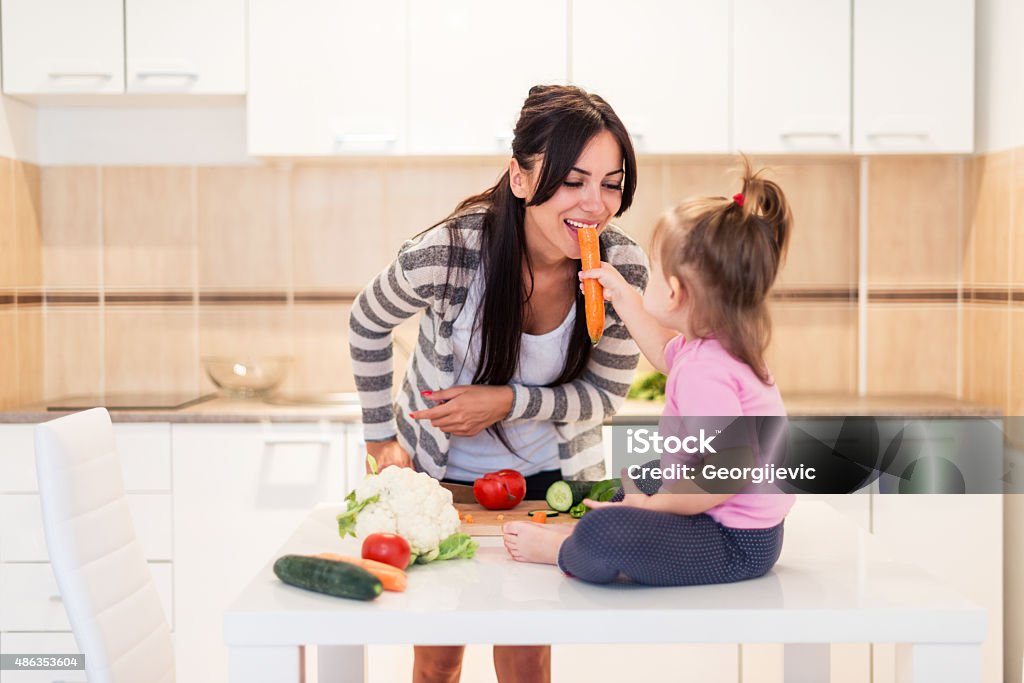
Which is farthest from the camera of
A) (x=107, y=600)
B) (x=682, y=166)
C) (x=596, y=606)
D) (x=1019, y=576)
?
(x=682, y=166)

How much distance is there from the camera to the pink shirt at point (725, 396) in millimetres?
1141

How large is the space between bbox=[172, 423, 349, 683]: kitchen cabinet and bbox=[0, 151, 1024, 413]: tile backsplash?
0.52 metres

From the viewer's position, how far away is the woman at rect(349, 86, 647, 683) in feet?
5.27

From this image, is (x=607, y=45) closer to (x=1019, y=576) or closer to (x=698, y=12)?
(x=698, y=12)

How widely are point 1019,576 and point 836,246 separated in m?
1.09

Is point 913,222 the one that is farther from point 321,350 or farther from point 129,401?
point 129,401

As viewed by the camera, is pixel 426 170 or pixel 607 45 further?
pixel 426 170

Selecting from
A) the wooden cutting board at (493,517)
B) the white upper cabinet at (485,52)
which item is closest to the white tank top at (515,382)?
the wooden cutting board at (493,517)

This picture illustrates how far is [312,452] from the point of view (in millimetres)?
2729

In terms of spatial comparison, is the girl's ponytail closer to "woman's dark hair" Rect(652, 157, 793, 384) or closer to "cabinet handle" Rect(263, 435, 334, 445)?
"woman's dark hair" Rect(652, 157, 793, 384)

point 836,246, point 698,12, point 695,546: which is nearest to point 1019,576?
point 836,246

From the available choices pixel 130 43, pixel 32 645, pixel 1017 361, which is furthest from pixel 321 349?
pixel 1017 361

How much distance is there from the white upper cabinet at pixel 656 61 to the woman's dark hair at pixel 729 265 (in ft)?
5.61

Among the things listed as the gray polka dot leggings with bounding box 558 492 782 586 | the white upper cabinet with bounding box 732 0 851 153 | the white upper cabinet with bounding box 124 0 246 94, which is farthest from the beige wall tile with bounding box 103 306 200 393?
the gray polka dot leggings with bounding box 558 492 782 586
